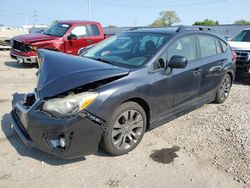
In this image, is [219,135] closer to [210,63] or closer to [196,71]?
[196,71]

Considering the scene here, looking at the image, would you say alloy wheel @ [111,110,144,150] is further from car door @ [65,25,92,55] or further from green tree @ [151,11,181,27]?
green tree @ [151,11,181,27]

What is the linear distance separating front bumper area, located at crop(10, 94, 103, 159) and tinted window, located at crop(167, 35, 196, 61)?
1.78 metres

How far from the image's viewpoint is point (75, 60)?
3.92 meters

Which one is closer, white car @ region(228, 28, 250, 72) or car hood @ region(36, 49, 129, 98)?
car hood @ region(36, 49, 129, 98)

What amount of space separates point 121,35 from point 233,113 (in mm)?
2808

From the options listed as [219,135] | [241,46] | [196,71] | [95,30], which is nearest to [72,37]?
[95,30]

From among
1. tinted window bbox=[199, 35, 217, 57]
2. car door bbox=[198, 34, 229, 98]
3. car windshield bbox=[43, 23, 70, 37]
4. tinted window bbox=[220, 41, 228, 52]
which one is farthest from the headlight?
car windshield bbox=[43, 23, 70, 37]

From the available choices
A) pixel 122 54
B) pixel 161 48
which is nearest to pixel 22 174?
pixel 122 54

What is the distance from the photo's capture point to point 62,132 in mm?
3076

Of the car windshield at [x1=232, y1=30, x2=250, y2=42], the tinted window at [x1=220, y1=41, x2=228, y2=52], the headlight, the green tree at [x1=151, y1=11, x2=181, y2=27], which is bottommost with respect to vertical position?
the green tree at [x1=151, y1=11, x2=181, y2=27]

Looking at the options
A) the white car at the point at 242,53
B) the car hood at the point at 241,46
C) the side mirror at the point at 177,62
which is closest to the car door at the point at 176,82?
the side mirror at the point at 177,62

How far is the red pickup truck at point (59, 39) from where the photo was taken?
9.74 metres

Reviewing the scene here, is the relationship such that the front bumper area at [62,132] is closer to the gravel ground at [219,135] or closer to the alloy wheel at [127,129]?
the alloy wheel at [127,129]

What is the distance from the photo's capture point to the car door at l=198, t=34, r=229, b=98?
505 centimetres
